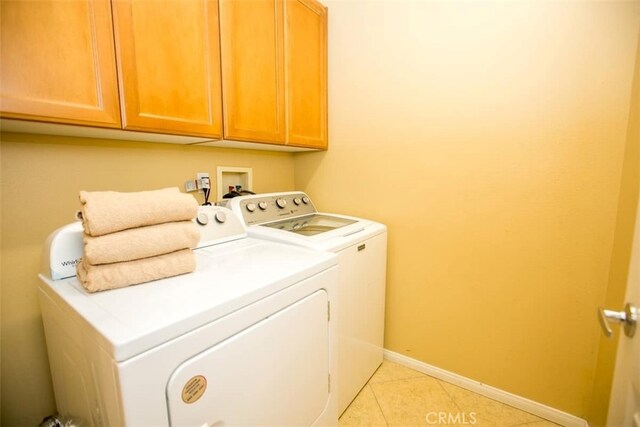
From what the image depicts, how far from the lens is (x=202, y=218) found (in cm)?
121

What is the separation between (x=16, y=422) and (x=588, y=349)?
96.1 inches

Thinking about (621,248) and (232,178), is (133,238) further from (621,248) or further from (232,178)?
(621,248)

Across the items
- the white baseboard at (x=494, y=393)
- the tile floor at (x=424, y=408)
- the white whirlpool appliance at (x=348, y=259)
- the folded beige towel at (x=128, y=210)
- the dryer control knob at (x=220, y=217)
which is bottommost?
the tile floor at (x=424, y=408)

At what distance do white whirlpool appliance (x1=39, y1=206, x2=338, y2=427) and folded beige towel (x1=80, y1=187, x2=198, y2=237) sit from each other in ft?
0.58

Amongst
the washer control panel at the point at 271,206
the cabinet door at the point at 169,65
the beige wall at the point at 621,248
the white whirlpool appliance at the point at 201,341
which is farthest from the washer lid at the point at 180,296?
the beige wall at the point at 621,248

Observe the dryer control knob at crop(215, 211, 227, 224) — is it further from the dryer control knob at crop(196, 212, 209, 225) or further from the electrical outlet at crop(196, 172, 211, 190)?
the electrical outlet at crop(196, 172, 211, 190)

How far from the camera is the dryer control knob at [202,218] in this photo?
46.9 inches

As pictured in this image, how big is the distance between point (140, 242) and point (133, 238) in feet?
0.07

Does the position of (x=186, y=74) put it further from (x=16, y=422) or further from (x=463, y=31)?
(x=16, y=422)

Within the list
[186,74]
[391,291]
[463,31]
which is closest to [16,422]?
[186,74]

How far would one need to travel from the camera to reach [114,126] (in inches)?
38.2

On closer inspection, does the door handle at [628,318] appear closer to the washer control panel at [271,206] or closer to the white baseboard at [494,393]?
the white baseboard at [494,393]

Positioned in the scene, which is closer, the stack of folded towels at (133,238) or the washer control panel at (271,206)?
the stack of folded towels at (133,238)

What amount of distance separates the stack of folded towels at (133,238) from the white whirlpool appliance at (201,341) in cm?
4
